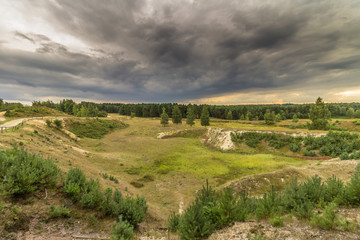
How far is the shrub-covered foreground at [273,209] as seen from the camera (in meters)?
5.68

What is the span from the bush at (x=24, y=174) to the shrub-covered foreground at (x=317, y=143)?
3791 cm

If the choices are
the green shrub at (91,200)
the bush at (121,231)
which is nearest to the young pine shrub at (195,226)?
the bush at (121,231)

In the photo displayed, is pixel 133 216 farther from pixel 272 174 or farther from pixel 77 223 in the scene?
pixel 272 174

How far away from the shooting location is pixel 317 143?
3184 cm

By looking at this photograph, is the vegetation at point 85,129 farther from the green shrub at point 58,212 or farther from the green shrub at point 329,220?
the green shrub at point 329,220

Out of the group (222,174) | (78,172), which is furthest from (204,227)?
(222,174)

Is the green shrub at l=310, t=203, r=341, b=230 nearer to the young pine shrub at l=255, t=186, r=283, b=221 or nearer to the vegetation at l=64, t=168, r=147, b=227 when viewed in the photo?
the young pine shrub at l=255, t=186, r=283, b=221

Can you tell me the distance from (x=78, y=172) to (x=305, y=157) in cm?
3829

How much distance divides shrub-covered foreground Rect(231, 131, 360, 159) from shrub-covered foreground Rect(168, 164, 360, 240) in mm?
24633

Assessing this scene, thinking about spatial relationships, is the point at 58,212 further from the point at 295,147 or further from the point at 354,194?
the point at 295,147

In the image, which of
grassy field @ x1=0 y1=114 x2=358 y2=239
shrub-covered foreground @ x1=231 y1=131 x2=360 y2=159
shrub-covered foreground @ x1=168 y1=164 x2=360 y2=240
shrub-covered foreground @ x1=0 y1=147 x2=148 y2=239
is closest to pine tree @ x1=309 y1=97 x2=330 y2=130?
shrub-covered foreground @ x1=231 y1=131 x2=360 y2=159

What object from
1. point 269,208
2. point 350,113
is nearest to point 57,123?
point 269,208

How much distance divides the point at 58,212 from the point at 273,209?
35.7 feet

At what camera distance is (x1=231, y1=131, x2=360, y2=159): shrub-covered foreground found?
27922 millimetres
